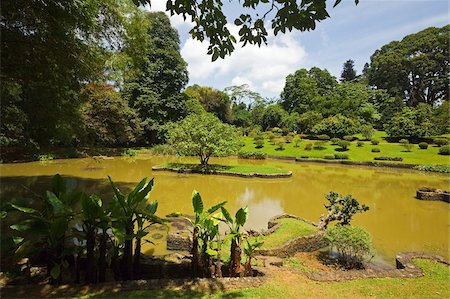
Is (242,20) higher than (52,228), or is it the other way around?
(242,20)

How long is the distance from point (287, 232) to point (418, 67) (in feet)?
167

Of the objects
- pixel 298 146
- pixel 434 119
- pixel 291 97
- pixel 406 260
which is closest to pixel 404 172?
pixel 298 146

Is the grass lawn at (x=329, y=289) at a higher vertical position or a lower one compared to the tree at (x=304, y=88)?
lower

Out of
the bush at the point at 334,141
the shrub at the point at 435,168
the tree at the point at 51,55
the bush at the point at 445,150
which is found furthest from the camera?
the bush at the point at 334,141

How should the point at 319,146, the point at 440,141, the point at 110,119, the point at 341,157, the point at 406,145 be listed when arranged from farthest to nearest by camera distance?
the point at 319,146 < the point at 440,141 < the point at 406,145 < the point at 110,119 < the point at 341,157

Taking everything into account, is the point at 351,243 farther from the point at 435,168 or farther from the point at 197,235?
the point at 435,168

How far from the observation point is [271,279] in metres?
4.82

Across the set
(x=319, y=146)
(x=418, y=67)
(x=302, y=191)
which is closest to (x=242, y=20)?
(x=302, y=191)

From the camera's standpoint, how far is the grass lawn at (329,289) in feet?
13.2

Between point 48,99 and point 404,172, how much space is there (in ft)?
75.2

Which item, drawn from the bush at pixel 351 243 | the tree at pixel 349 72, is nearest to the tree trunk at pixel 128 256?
the bush at pixel 351 243

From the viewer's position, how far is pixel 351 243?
6.41 m

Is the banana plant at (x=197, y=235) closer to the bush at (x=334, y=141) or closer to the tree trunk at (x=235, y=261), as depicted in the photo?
the tree trunk at (x=235, y=261)

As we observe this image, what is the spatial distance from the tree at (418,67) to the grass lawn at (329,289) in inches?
1951
